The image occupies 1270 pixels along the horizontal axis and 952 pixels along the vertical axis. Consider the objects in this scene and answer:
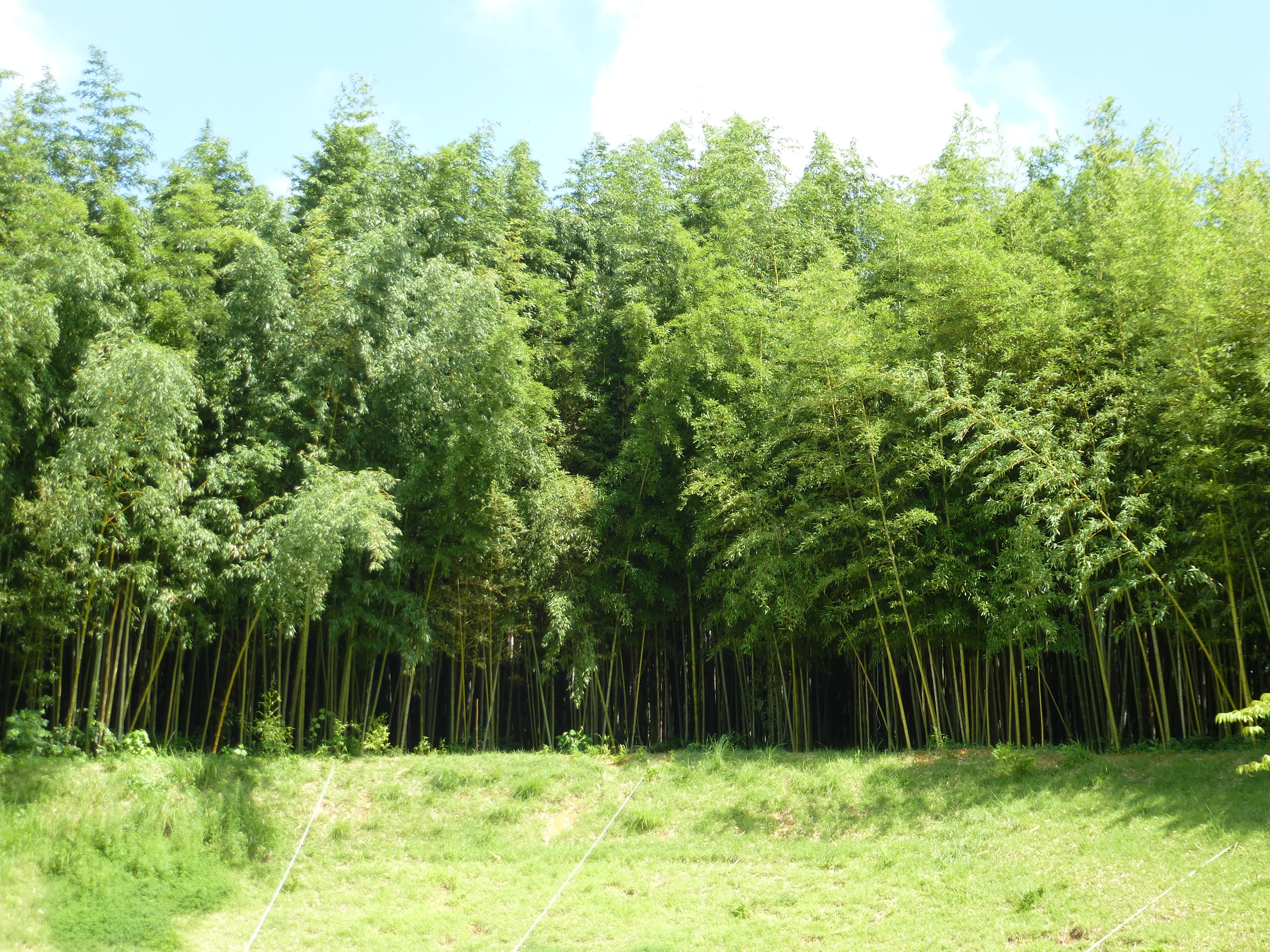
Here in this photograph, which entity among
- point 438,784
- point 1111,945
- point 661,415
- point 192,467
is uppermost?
point 661,415

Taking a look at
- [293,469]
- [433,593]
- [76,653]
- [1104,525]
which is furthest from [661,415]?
[76,653]

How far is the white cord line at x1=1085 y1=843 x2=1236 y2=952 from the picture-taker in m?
5.99

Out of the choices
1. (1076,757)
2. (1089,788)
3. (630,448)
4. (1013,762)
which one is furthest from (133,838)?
(1076,757)

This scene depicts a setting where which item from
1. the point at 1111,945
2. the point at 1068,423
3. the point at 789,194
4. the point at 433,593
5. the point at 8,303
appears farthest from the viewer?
the point at 789,194

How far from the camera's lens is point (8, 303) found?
8.19 meters

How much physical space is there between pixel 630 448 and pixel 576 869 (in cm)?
468

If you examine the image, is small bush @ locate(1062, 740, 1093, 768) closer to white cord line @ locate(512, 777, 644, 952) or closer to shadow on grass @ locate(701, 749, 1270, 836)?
shadow on grass @ locate(701, 749, 1270, 836)

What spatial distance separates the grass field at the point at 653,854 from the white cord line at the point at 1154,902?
5 centimetres

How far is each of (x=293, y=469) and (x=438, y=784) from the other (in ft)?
11.8

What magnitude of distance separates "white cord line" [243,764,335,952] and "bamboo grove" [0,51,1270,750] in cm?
115

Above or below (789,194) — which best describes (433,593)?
below

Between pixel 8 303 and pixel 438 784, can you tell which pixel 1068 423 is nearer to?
pixel 438 784

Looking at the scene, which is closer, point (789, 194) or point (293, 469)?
point (293, 469)

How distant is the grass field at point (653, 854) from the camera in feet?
22.0
